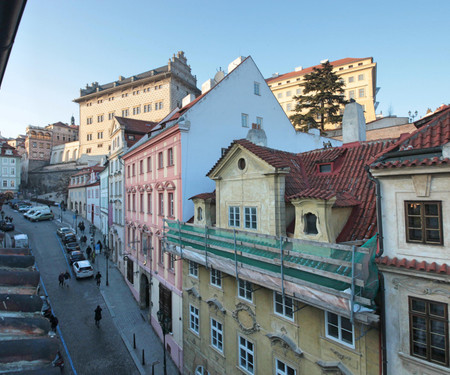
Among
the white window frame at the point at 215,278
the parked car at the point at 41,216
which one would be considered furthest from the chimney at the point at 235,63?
the parked car at the point at 41,216

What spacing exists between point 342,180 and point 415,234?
464cm

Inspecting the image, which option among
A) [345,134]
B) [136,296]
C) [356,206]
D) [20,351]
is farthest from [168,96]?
[20,351]

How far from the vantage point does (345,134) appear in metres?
14.0

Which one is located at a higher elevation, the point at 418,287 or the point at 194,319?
the point at 418,287

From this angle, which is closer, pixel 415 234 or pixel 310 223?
pixel 415 234

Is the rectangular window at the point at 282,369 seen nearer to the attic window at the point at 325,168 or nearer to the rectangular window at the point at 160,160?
the attic window at the point at 325,168

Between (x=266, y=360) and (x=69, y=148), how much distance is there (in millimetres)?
86019

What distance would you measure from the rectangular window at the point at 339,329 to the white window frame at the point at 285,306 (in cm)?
132

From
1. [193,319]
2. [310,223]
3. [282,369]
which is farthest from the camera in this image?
[193,319]

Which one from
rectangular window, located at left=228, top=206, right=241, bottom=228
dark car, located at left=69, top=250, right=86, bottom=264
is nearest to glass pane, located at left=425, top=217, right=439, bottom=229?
rectangular window, located at left=228, top=206, right=241, bottom=228

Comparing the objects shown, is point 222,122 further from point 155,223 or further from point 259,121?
point 155,223

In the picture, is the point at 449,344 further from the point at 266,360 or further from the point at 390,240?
the point at 266,360

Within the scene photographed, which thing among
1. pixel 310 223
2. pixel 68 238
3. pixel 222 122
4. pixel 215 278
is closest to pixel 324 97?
pixel 222 122

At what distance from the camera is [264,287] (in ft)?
35.4
